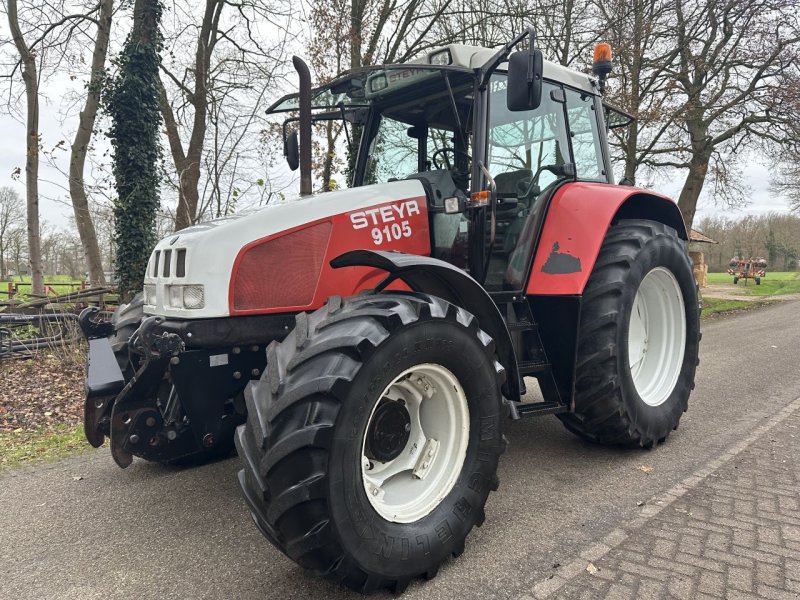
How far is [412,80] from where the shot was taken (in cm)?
348

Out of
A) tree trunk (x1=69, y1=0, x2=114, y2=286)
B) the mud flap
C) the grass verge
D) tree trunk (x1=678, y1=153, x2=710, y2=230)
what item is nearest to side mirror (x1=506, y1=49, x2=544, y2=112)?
the mud flap

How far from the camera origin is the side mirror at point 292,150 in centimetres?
410

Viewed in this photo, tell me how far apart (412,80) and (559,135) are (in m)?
1.14

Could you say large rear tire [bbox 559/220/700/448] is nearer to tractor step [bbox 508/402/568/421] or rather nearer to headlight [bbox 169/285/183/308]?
tractor step [bbox 508/402/568/421]

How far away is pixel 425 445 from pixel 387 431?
0.82ft

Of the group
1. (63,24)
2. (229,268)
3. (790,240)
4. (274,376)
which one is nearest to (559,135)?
(229,268)

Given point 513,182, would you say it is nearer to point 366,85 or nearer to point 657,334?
point 366,85

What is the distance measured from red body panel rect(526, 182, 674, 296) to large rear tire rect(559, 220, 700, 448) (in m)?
0.20

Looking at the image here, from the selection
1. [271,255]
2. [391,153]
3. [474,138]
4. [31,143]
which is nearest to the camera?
[271,255]

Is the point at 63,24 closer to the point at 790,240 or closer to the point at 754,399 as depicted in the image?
the point at 754,399

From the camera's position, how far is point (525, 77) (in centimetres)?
284

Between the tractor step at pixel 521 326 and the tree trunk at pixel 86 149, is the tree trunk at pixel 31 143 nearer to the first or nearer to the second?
the tree trunk at pixel 86 149

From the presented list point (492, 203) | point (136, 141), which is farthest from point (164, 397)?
point (136, 141)

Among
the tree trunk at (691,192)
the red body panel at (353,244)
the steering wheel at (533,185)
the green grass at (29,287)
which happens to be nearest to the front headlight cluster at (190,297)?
the red body panel at (353,244)
